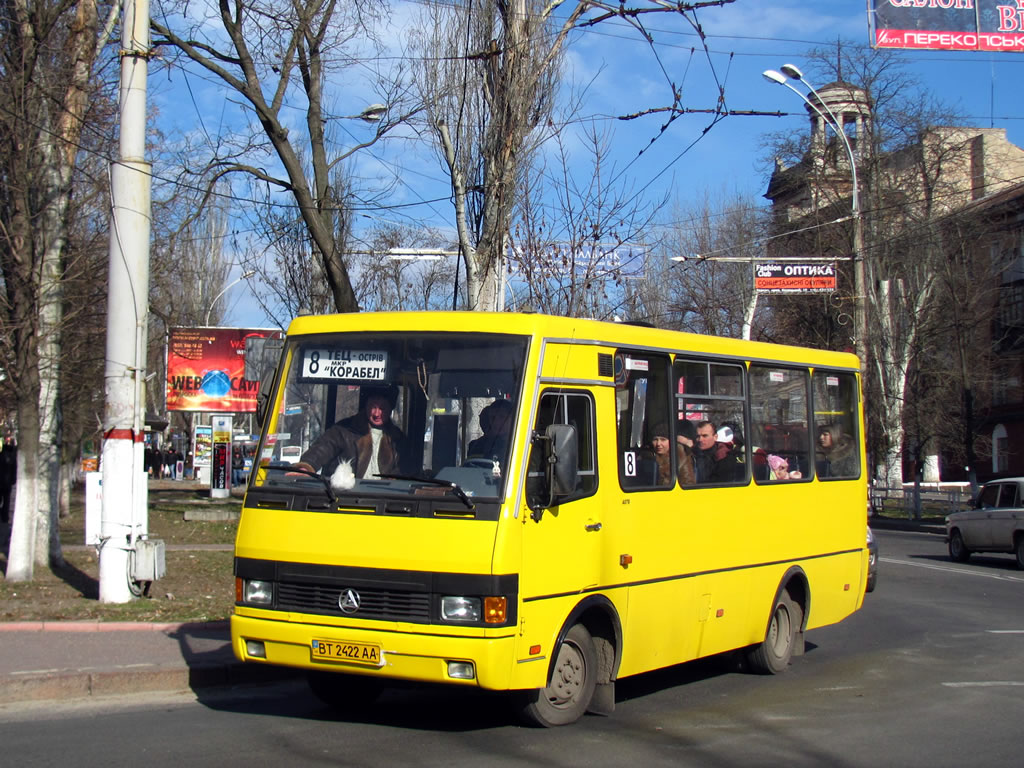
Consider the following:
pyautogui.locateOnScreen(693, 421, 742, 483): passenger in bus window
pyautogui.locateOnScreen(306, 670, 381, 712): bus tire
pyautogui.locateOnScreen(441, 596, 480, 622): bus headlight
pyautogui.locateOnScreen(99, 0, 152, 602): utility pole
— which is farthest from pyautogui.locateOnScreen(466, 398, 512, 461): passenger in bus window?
pyautogui.locateOnScreen(99, 0, 152, 602): utility pole

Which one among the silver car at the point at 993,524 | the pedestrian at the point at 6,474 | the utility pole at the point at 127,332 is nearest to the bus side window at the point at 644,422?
the utility pole at the point at 127,332

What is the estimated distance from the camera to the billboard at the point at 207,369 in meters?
33.2

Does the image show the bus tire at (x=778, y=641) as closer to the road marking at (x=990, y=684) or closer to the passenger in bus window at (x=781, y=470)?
the passenger in bus window at (x=781, y=470)

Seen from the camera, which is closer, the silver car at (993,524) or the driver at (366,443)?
the driver at (366,443)

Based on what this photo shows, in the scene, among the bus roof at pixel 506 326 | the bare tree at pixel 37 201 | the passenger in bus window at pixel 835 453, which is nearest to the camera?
the bus roof at pixel 506 326

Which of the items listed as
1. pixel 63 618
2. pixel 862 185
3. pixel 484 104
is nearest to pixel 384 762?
pixel 63 618

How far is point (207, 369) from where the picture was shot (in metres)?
33.6

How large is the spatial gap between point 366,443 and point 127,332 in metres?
5.71

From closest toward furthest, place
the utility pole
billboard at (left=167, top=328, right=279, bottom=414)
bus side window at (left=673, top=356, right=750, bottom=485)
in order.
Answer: bus side window at (left=673, top=356, right=750, bottom=485)
the utility pole
billboard at (left=167, top=328, right=279, bottom=414)

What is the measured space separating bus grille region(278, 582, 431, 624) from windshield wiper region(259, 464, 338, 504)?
1.85ft

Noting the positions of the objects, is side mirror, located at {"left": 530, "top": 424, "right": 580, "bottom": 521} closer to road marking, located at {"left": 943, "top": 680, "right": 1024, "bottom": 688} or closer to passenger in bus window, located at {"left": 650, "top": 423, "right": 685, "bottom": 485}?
passenger in bus window, located at {"left": 650, "top": 423, "right": 685, "bottom": 485}

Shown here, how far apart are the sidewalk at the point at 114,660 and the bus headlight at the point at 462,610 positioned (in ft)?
9.60

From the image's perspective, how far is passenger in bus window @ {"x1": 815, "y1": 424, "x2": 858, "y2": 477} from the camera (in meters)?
11.3

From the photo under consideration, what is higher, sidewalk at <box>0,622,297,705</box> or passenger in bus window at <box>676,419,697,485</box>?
passenger in bus window at <box>676,419,697,485</box>
